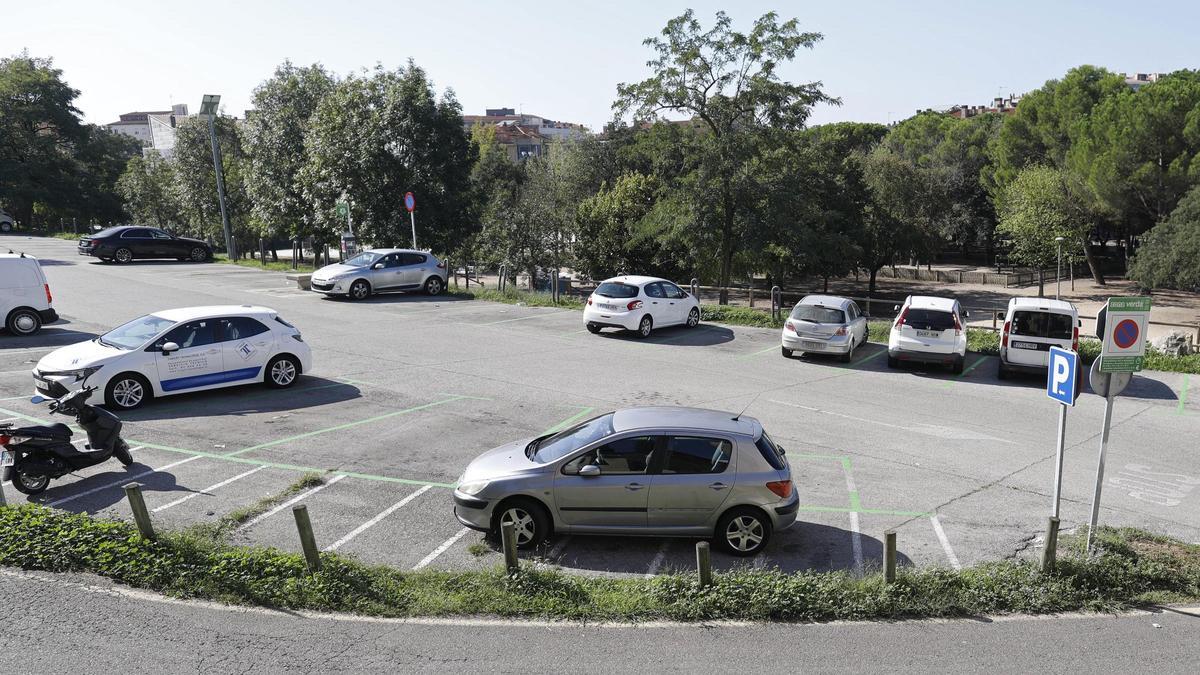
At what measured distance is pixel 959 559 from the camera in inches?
336

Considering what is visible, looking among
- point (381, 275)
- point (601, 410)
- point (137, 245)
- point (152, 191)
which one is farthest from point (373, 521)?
point (152, 191)

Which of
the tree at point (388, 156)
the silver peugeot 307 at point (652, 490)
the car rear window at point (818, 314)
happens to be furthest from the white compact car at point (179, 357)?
the tree at point (388, 156)

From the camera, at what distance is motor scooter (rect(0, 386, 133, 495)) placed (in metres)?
9.52

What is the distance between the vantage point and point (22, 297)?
1898cm

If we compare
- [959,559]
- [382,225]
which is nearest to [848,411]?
[959,559]

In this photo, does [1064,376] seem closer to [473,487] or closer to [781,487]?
[781,487]

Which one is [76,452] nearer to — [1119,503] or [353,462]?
[353,462]

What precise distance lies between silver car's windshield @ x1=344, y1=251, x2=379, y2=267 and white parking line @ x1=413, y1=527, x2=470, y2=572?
18.4 meters

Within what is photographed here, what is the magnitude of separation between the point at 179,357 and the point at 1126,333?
42.6 feet

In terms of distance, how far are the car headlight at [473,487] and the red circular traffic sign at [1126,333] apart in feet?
20.5

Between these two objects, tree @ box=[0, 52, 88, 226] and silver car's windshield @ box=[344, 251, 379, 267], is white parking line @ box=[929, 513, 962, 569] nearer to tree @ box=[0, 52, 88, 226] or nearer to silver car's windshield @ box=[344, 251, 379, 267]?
silver car's windshield @ box=[344, 251, 379, 267]

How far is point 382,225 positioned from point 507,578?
91.3 feet

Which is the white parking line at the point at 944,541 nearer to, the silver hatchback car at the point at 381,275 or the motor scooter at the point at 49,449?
the motor scooter at the point at 49,449

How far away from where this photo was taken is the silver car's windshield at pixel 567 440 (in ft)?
28.6
